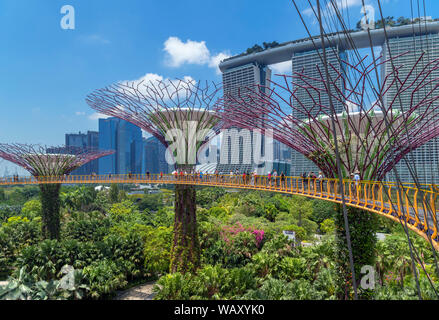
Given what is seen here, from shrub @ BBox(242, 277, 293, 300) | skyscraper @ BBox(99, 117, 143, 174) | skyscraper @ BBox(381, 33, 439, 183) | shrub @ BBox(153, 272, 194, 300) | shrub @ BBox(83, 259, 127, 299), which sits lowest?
shrub @ BBox(83, 259, 127, 299)

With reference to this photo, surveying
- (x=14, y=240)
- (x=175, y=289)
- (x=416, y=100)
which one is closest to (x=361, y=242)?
(x=175, y=289)

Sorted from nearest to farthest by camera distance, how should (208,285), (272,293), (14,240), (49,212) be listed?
(272,293) → (208,285) → (49,212) → (14,240)

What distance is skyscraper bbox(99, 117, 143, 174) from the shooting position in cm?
14012

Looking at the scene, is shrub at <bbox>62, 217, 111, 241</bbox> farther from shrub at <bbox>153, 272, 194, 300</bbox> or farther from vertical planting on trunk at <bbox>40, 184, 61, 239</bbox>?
shrub at <bbox>153, 272, 194, 300</bbox>

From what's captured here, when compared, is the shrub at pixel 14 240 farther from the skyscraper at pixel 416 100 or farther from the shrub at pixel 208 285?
the skyscraper at pixel 416 100

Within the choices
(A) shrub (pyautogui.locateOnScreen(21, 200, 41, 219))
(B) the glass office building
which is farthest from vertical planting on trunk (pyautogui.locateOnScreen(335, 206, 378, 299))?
(B) the glass office building

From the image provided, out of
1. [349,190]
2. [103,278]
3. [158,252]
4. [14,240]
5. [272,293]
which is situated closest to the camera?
[349,190]

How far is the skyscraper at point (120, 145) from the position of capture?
460ft

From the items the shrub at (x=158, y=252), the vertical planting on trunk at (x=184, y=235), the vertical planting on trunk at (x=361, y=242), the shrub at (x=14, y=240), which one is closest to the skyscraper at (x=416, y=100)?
the vertical planting on trunk at (x=361, y=242)

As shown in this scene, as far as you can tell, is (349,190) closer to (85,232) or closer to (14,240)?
(85,232)

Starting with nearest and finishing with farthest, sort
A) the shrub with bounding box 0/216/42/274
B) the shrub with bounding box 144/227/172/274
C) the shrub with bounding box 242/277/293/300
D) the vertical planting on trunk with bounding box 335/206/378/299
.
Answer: the vertical planting on trunk with bounding box 335/206/378/299
the shrub with bounding box 242/277/293/300
the shrub with bounding box 144/227/172/274
the shrub with bounding box 0/216/42/274

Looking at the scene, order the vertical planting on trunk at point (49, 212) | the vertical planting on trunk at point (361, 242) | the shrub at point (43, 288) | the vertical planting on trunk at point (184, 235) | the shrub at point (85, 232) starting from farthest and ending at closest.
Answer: the shrub at point (85, 232), the vertical planting on trunk at point (49, 212), the vertical planting on trunk at point (184, 235), the shrub at point (43, 288), the vertical planting on trunk at point (361, 242)

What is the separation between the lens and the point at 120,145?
468 feet
